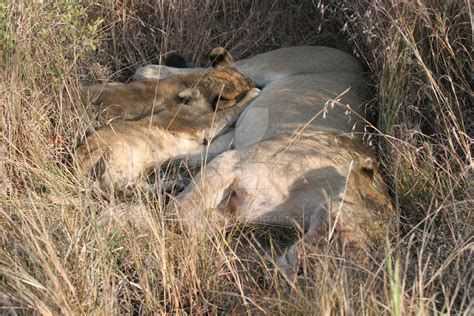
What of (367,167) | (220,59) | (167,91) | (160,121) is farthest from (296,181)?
(220,59)

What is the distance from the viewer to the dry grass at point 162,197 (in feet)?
9.61

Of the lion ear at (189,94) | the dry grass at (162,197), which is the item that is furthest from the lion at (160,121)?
the dry grass at (162,197)

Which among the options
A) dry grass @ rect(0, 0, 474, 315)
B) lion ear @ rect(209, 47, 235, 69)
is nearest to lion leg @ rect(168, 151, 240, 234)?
dry grass @ rect(0, 0, 474, 315)

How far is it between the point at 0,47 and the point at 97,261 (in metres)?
2.09

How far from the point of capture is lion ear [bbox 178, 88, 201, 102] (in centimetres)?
526

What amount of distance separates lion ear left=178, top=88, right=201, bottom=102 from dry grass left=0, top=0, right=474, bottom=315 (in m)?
0.54

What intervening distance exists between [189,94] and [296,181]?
4.79ft

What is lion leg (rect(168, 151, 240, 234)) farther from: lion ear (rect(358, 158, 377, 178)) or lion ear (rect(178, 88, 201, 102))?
lion ear (rect(178, 88, 201, 102))

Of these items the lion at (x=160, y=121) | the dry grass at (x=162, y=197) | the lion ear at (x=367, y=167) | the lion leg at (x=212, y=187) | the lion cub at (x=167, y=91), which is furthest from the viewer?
the lion cub at (x=167, y=91)

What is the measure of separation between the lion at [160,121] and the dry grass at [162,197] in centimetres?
20

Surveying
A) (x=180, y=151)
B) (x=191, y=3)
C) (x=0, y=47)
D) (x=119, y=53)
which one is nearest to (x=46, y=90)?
(x=0, y=47)

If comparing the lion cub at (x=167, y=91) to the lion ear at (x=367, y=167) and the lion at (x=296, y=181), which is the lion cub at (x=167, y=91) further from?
the lion ear at (x=367, y=167)

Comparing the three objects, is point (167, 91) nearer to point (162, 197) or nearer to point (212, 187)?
point (162, 197)

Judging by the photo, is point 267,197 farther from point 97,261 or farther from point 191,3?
point 191,3
